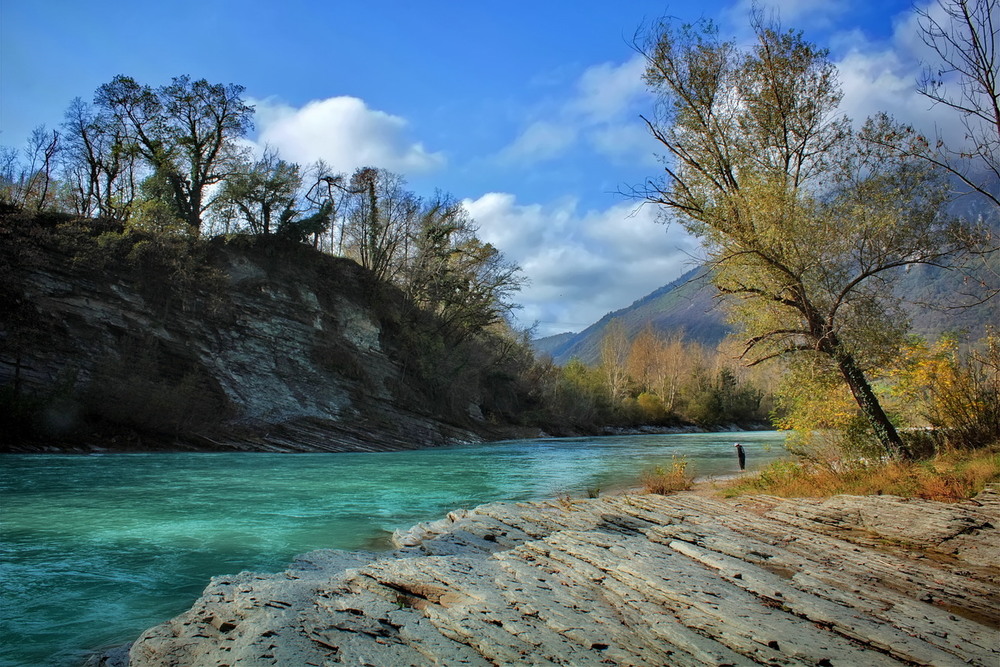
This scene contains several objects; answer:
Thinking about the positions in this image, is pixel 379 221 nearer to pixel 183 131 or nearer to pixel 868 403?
pixel 183 131

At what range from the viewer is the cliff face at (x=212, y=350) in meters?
26.6

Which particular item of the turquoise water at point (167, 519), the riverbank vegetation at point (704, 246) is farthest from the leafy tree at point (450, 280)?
the turquoise water at point (167, 519)

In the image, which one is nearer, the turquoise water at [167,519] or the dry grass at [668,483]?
the turquoise water at [167,519]

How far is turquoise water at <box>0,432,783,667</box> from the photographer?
239 inches

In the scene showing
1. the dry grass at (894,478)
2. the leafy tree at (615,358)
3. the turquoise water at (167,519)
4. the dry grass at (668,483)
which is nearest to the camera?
the turquoise water at (167,519)

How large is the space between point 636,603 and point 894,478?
293 inches

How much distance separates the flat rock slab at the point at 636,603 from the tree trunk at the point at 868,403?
4.30 m

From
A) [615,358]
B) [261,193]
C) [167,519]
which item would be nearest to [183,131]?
[261,193]

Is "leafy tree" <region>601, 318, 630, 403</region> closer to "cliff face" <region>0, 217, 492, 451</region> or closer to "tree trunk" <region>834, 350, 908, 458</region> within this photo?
"cliff face" <region>0, 217, 492, 451</region>

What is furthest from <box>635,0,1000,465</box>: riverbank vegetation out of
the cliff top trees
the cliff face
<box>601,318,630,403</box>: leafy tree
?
<box>601,318,630,403</box>: leafy tree

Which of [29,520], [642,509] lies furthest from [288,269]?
[642,509]

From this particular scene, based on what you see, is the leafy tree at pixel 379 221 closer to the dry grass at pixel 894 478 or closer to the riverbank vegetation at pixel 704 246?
the riverbank vegetation at pixel 704 246

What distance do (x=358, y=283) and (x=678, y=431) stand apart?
1852 inches

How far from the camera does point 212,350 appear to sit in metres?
33.1
